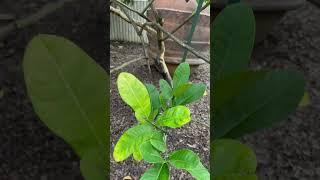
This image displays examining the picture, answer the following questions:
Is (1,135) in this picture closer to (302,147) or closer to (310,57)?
(302,147)

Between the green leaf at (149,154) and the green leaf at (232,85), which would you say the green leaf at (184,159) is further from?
the green leaf at (232,85)

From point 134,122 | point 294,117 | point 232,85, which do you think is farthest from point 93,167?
point 294,117

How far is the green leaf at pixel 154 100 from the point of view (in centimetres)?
50

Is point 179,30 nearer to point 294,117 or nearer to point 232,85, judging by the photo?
point 232,85

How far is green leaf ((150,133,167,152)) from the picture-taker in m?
0.49

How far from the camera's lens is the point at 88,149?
0.54 meters

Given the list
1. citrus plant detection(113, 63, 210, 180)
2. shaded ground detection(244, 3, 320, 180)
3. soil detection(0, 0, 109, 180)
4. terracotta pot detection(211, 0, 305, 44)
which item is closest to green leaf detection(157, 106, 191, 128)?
citrus plant detection(113, 63, 210, 180)

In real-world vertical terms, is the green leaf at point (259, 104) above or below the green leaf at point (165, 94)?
below

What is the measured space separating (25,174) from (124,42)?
799mm

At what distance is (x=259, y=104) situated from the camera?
62 centimetres

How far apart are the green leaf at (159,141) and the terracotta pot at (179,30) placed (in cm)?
6

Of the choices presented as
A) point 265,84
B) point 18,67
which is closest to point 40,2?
point 18,67

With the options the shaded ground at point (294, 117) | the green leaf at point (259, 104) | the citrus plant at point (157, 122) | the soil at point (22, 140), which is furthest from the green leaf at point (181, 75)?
the shaded ground at point (294, 117)

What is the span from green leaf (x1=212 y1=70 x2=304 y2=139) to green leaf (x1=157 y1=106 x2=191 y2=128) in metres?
0.11
